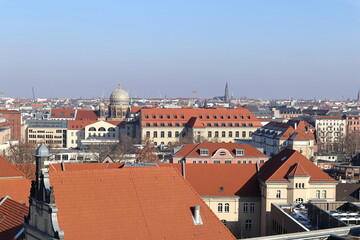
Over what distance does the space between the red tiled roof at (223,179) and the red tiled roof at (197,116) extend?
244 feet

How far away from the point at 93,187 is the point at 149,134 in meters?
101

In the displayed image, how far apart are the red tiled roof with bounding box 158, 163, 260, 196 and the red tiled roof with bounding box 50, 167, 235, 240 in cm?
2240

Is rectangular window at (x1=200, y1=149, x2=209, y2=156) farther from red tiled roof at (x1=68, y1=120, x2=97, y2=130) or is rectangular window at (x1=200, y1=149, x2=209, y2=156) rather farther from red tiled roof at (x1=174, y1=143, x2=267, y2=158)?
red tiled roof at (x1=68, y1=120, x2=97, y2=130)

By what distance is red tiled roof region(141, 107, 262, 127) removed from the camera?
130m

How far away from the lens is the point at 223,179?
172ft

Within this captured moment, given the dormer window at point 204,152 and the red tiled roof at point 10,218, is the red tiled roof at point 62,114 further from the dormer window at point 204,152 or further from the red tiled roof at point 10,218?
the red tiled roof at point 10,218

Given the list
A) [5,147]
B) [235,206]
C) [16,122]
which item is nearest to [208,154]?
[235,206]

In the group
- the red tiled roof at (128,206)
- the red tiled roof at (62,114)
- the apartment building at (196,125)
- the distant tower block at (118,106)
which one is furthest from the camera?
the red tiled roof at (62,114)

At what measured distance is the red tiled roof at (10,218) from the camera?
31391mm

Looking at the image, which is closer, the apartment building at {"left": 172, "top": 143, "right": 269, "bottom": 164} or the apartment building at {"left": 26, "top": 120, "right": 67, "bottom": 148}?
the apartment building at {"left": 172, "top": 143, "right": 269, "bottom": 164}

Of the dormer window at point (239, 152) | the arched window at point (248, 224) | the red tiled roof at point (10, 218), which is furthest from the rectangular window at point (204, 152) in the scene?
the red tiled roof at point (10, 218)

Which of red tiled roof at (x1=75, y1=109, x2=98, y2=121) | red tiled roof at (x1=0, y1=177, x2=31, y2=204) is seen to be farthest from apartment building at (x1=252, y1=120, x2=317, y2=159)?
red tiled roof at (x1=0, y1=177, x2=31, y2=204)

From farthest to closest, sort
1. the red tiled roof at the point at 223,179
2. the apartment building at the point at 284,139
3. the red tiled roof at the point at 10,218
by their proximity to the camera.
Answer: the apartment building at the point at 284,139 < the red tiled roof at the point at 223,179 < the red tiled roof at the point at 10,218

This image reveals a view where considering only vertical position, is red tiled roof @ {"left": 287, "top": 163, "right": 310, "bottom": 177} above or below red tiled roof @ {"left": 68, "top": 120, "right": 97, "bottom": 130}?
above
